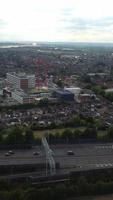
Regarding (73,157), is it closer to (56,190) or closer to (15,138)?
(15,138)

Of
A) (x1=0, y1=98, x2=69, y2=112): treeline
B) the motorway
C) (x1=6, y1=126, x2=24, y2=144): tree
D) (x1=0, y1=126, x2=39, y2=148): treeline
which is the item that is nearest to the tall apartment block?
(x1=0, y1=98, x2=69, y2=112): treeline

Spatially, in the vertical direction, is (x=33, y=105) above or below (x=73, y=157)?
below

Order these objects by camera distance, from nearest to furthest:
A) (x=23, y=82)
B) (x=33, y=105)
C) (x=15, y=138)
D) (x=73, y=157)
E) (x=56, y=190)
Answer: (x=56, y=190), (x=73, y=157), (x=15, y=138), (x=33, y=105), (x=23, y=82)

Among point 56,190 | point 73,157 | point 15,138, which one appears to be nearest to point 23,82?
point 15,138

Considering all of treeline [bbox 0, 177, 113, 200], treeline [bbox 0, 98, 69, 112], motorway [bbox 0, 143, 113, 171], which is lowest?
treeline [bbox 0, 98, 69, 112]

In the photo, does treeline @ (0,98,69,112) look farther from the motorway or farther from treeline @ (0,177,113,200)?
treeline @ (0,177,113,200)

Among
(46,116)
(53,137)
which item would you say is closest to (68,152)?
(53,137)

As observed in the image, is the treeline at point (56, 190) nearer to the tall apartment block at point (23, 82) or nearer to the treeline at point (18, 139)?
the treeline at point (18, 139)

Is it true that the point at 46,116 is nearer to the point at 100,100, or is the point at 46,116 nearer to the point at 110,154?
the point at 100,100
